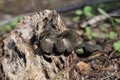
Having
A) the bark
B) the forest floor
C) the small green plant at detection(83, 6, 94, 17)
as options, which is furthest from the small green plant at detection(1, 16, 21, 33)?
the bark

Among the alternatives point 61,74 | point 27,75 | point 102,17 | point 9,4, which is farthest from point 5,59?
point 9,4

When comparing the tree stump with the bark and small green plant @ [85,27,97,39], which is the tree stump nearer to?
the bark

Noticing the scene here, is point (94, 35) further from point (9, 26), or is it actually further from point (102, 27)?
point (9, 26)

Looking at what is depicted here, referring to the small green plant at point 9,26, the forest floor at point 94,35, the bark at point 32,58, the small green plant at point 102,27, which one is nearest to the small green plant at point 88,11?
the forest floor at point 94,35

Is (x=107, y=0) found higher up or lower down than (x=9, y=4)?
lower down

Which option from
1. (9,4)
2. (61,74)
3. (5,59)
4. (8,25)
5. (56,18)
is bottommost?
(61,74)

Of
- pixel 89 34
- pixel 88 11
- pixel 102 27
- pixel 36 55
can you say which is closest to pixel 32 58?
pixel 36 55

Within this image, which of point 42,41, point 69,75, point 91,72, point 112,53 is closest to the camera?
point 42,41

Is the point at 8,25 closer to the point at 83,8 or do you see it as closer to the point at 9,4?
the point at 83,8
